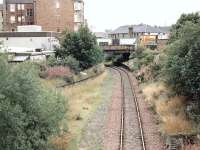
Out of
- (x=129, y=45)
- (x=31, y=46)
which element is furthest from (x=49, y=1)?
(x=31, y=46)

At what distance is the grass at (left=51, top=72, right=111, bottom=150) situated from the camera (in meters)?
24.9

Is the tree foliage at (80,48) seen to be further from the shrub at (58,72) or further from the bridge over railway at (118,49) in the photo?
the bridge over railway at (118,49)

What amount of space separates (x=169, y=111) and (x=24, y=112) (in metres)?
14.4

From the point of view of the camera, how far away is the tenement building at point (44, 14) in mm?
102750

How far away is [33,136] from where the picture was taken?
65.8 feet

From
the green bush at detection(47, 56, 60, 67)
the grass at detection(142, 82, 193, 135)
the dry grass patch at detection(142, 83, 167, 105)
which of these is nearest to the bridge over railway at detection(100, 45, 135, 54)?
the green bush at detection(47, 56, 60, 67)

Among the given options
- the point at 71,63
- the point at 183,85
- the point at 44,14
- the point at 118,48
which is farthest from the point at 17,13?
Answer: the point at 183,85

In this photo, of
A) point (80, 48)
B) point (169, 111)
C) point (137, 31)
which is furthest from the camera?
point (137, 31)

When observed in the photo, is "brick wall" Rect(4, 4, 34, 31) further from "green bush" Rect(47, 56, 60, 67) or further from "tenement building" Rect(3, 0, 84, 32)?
"green bush" Rect(47, 56, 60, 67)

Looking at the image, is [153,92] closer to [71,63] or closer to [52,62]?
[52,62]

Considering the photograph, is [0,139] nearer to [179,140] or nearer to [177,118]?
[179,140]

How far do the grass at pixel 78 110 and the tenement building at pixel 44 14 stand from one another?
154 feet

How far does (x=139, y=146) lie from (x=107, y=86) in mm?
30936

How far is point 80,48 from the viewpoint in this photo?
6838 cm
